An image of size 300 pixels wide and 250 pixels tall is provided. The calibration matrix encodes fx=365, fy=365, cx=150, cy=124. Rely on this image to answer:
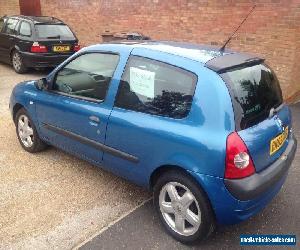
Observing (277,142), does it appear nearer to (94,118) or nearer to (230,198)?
(230,198)

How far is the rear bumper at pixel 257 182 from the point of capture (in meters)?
2.81

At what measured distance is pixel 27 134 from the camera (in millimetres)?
4910

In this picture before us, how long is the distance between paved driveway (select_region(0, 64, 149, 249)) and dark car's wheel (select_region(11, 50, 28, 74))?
5232 mm

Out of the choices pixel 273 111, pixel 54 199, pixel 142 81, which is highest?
pixel 142 81

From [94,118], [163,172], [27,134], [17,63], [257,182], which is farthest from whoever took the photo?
[17,63]

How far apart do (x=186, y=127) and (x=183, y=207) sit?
0.71 metres

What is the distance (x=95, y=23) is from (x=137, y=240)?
9562 millimetres

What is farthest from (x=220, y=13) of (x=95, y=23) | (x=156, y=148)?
(x=156, y=148)

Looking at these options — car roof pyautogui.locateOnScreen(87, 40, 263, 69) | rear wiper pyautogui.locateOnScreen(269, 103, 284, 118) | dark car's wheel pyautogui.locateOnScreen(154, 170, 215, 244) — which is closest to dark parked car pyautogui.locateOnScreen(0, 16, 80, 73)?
car roof pyautogui.locateOnScreen(87, 40, 263, 69)

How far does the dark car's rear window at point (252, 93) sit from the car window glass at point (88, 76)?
123cm

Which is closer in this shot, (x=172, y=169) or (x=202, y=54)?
(x=172, y=169)

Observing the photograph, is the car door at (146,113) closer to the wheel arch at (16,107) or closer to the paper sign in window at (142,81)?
the paper sign in window at (142,81)

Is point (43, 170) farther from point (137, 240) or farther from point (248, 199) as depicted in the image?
point (248, 199)

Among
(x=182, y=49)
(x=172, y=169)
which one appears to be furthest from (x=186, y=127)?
(x=182, y=49)
